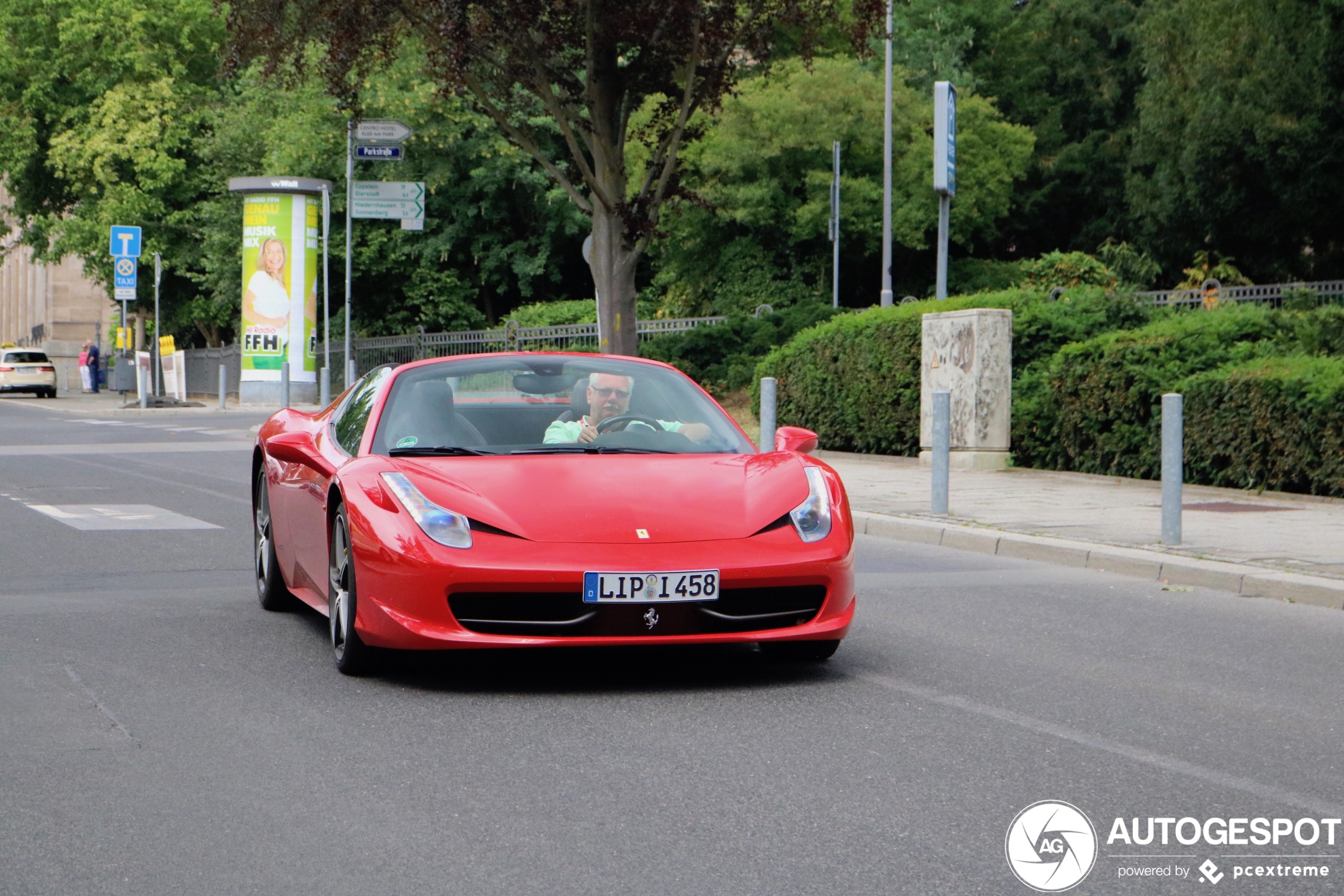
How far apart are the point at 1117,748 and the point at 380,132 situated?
24271 mm

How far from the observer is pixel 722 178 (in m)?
46.8

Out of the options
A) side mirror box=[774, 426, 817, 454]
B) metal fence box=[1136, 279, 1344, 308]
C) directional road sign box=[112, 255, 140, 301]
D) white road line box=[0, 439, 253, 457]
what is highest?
directional road sign box=[112, 255, 140, 301]

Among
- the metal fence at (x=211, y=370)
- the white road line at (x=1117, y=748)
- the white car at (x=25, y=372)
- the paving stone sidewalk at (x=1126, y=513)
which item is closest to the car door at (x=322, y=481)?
the white road line at (x=1117, y=748)

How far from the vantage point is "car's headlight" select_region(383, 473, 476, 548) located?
6270 millimetres

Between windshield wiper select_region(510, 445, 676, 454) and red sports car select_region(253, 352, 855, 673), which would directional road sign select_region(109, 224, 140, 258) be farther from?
windshield wiper select_region(510, 445, 676, 454)

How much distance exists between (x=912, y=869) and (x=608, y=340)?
819 inches

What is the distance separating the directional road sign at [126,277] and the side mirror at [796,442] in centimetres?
3441

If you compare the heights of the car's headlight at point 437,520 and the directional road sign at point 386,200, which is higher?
the directional road sign at point 386,200

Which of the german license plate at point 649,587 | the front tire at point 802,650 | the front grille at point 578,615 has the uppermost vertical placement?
the german license plate at point 649,587

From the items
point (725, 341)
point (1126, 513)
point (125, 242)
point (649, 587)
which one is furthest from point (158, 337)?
point (649, 587)

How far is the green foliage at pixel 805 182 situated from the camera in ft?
149

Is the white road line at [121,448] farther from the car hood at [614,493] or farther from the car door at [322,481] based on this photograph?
the car hood at [614,493]

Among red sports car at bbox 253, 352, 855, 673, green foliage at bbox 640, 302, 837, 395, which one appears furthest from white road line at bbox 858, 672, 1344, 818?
green foliage at bbox 640, 302, 837, 395

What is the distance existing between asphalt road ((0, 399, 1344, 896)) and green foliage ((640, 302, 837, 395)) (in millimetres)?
20627
